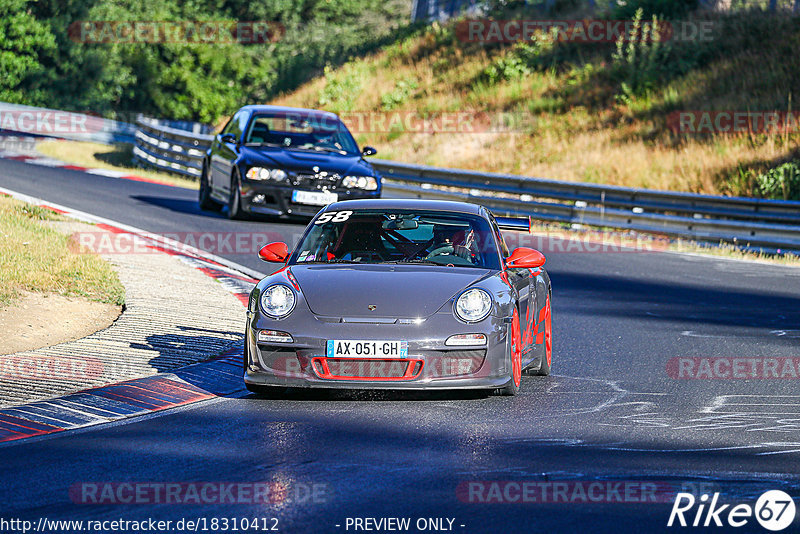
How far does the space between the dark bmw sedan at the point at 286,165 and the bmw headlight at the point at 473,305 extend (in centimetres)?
1040

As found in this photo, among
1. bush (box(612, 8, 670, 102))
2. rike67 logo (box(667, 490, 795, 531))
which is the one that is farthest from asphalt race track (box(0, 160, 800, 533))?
bush (box(612, 8, 670, 102))

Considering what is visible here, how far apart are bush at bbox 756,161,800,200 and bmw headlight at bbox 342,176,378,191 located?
9524 mm

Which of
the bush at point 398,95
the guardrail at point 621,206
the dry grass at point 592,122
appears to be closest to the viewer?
the guardrail at point 621,206

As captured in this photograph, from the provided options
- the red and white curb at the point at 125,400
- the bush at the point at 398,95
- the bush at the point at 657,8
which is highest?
the bush at the point at 657,8

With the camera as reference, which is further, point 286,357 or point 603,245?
point 603,245

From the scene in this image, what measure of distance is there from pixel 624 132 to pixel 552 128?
249cm

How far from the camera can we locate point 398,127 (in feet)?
121

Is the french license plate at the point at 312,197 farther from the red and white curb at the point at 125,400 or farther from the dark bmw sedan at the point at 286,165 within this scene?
the red and white curb at the point at 125,400

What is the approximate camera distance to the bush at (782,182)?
24.1 metres

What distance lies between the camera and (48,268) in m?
12.3

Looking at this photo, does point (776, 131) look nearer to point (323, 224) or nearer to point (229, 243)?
point (229, 243)

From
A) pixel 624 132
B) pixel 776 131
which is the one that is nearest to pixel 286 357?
pixel 776 131

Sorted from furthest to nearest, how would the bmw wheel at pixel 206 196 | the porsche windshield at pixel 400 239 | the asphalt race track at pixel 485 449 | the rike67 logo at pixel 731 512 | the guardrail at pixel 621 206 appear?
the bmw wheel at pixel 206 196 < the guardrail at pixel 621 206 < the porsche windshield at pixel 400 239 < the asphalt race track at pixel 485 449 < the rike67 logo at pixel 731 512

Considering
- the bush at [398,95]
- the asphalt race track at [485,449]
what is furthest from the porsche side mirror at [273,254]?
the bush at [398,95]
